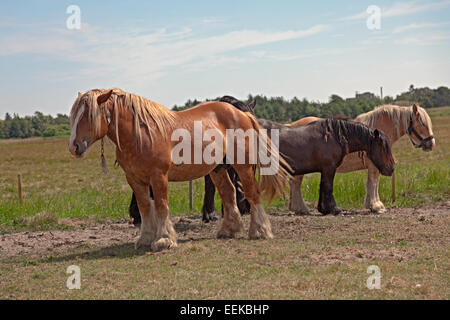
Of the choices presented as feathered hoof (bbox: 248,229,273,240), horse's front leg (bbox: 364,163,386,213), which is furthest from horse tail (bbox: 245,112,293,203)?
horse's front leg (bbox: 364,163,386,213)

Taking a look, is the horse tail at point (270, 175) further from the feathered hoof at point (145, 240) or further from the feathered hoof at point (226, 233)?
the feathered hoof at point (145, 240)

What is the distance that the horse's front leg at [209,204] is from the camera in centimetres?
884

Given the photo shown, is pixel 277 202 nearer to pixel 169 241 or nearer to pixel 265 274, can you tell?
pixel 169 241

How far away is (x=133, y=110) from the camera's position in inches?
251

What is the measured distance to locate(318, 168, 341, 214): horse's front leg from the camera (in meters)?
8.97

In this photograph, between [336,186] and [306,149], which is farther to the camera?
[336,186]

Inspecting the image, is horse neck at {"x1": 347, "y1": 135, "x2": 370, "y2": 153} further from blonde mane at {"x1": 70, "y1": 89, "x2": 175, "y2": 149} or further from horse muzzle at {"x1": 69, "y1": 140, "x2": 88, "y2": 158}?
horse muzzle at {"x1": 69, "y1": 140, "x2": 88, "y2": 158}

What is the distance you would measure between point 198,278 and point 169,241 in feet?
4.65

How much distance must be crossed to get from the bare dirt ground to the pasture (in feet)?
0.05

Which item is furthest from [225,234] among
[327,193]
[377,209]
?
[377,209]

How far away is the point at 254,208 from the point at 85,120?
2733 mm

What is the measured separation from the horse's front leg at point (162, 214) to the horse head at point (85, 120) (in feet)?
3.08

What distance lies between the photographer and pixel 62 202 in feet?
34.1
